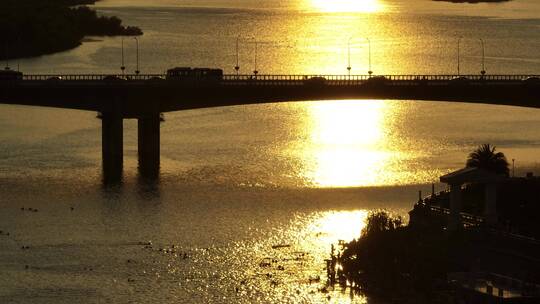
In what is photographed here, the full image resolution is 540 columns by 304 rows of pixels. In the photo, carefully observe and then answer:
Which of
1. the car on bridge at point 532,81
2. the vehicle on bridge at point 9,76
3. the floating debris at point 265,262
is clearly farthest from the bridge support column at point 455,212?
the vehicle on bridge at point 9,76

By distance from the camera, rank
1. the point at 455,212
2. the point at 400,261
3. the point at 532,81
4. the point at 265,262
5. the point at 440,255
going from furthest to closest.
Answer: the point at 532,81, the point at 265,262, the point at 455,212, the point at 400,261, the point at 440,255

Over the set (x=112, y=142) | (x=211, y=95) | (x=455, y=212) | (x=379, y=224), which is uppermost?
(x=211, y=95)

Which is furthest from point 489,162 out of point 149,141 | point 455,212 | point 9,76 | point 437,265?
point 9,76

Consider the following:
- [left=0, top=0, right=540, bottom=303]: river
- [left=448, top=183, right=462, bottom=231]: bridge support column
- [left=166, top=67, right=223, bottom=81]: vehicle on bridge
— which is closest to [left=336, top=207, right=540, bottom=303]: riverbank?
[left=448, top=183, right=462, bottom=231]: bridge support column

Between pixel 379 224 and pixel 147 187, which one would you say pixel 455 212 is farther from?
pixel 147 187

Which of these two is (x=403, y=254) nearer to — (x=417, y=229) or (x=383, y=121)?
(x=417, y=229)

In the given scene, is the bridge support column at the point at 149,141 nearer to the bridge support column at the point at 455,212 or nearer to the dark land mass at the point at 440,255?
the dark land mass at the point at 440,255

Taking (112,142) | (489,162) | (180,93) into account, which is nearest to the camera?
(489,162)

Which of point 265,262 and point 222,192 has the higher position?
point 222,192

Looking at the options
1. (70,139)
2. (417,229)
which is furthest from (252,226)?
(70,139)
